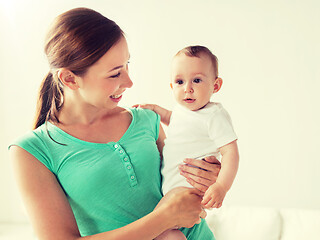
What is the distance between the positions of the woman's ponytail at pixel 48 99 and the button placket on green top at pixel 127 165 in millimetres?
257

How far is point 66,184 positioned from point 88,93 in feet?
0.92

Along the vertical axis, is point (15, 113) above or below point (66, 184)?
below

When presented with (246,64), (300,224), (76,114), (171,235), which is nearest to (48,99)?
(76,114)

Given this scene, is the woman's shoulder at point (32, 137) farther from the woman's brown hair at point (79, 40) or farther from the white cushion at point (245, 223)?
the white cushion at point (245, 223)

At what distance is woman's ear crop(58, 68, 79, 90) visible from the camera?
121cm

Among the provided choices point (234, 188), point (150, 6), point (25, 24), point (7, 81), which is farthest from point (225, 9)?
point (7, 81)

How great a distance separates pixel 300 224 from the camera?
210cm

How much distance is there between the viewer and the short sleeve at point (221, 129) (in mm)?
1215

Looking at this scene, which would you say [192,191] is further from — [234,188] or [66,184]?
[234,188]

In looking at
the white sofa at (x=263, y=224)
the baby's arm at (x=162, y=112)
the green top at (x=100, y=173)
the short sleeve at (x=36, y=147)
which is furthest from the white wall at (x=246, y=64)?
the short sleeve at (x=36, y=147)

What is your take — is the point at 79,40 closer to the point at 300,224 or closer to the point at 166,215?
the point at 166,215

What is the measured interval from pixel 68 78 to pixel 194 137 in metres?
0.44

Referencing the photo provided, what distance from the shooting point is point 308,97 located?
2764 mm

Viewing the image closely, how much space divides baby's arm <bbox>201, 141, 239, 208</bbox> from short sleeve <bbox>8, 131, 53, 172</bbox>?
1.55ft
